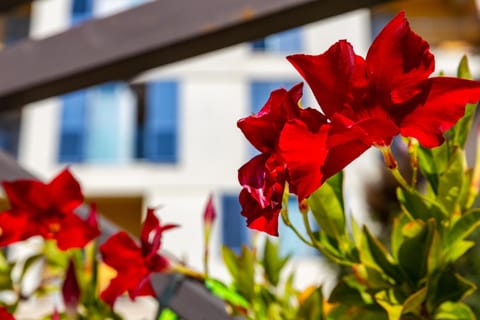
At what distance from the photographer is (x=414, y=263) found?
1.47ft

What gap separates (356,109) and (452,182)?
0.56 feet

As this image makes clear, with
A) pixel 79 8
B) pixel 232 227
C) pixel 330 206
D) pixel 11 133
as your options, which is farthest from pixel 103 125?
pixel 330 206

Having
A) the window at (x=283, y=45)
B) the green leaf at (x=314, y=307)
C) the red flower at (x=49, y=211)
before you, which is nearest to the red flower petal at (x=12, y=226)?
the red flower at (x=49, y=211)

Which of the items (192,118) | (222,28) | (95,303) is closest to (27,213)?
(95,303)

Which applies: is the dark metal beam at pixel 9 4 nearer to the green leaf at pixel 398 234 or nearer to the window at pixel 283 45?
the green leaf at pixel 398 234

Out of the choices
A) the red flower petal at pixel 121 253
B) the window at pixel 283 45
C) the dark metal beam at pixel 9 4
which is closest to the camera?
the red flower petal at pixel 121 253

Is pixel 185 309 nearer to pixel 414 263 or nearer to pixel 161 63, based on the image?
pixel 414 263

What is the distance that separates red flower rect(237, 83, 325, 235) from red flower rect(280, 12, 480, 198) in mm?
16

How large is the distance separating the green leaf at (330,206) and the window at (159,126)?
25.9 feet

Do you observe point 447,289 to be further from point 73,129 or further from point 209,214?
point 73,129

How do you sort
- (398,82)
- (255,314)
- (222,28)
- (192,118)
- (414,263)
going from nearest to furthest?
(398,82) → (414,263) → (255,314) → (222,28) → (192,118)

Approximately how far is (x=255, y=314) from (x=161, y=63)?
15.3 inches

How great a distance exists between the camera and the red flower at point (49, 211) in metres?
0.57

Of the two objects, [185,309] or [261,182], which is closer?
[261,182]
